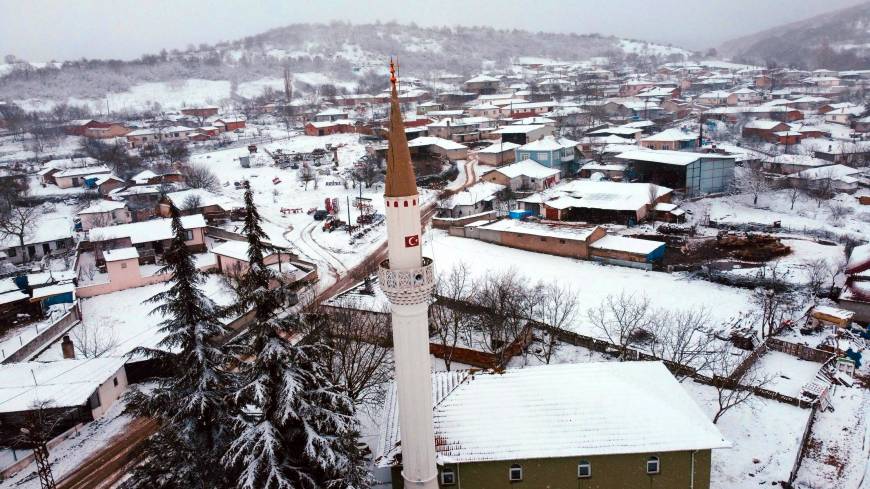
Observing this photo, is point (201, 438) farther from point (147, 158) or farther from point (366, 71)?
point (366, 71)

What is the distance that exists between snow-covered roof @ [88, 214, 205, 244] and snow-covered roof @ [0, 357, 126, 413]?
16.6 m

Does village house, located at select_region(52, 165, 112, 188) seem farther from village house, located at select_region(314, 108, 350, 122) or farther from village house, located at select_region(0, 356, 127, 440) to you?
village house, located at select_region(0, 356, 127, 440)

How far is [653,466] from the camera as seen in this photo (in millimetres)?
15344

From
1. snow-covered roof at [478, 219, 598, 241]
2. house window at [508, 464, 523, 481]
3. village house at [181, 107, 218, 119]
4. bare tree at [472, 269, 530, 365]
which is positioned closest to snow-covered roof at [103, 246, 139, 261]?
bare tree at [472, 269, 530, 365]

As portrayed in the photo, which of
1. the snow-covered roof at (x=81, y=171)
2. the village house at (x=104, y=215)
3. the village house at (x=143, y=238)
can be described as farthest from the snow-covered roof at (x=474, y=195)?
Result: the snow-covered roof at (x=81, y=171)

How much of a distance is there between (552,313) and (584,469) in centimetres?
1256

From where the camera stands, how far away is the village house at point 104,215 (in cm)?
4456

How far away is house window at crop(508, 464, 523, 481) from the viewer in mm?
15461

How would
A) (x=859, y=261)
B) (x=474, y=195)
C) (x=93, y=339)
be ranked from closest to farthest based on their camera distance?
(x=93, y=339), (x=859, y=261), (x=474, y=195)

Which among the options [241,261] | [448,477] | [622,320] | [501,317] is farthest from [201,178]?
[448,477]

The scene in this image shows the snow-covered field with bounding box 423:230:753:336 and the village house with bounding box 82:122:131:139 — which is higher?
the village house with bounding box 82:122:131:139

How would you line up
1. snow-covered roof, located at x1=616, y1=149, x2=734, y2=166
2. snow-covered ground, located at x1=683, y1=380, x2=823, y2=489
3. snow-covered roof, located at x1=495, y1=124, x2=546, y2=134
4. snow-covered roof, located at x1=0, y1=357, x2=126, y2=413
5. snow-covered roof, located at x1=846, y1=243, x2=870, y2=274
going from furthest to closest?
snow-covered roof, located at x1=495, y1=124, x2=546, y2=134, snow-covered roof, located at x1=616, y1=149, x2=734, y2=166, snow-covered roof, located at x1=846, y1=243, x2=870, y2=274, snow-covered roof, located at x1=0, y1=357, x2=126, y2=413, snow-covered ground, located at x1=683, y1=380, x2=823, y2=489

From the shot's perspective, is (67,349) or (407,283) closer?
(407,283)

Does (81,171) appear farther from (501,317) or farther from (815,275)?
(815,275)
